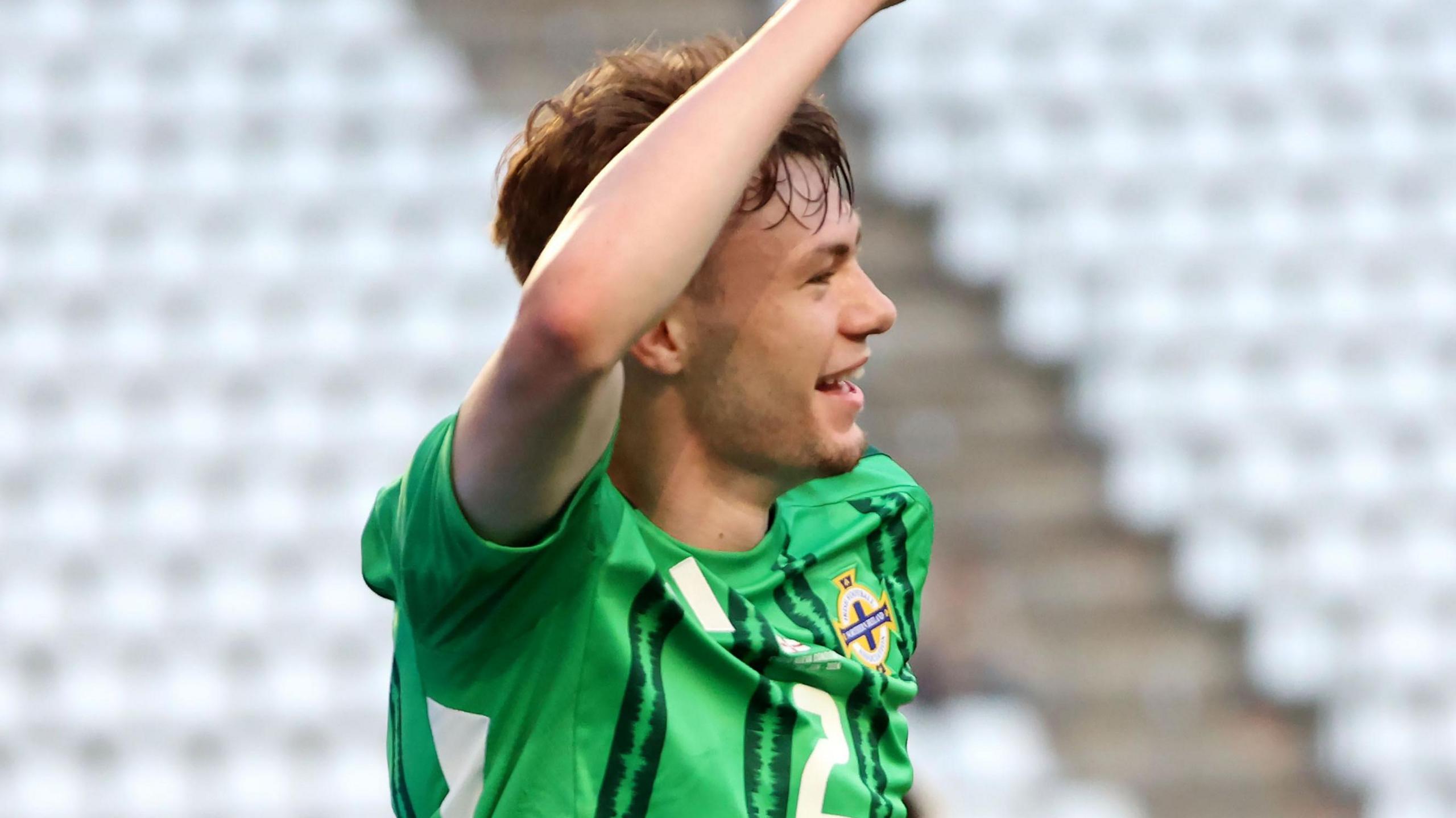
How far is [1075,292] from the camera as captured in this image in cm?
529

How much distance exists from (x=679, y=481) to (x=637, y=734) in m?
0.23

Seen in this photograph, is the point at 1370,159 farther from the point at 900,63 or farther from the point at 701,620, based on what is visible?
the point at 701,620

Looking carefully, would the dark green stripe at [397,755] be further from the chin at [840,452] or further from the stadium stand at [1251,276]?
the stadium stand at [1251,276]

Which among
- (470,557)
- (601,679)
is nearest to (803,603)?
(601,679)

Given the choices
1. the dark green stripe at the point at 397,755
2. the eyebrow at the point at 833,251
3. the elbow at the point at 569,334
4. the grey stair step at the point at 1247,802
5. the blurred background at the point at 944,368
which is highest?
the blurred background at the point at 944,368

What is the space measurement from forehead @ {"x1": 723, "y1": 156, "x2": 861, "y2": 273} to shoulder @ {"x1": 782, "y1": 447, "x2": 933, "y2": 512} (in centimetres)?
31

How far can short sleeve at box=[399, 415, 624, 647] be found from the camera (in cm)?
94

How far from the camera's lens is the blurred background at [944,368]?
4.36 m

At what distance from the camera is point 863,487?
1.50 metres

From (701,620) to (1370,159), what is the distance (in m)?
5.15

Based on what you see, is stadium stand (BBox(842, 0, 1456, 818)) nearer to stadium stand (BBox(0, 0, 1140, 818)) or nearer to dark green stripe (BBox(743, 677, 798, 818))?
stadium stand (BBox(0, 0, 1140, 818))

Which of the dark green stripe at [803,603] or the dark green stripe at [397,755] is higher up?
the dark green stripe at [803,603]

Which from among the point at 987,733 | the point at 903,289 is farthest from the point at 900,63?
the point at 987,733

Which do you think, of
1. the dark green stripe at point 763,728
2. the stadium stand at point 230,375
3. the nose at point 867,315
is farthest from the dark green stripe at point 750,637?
the stadium stand at point 230,375
